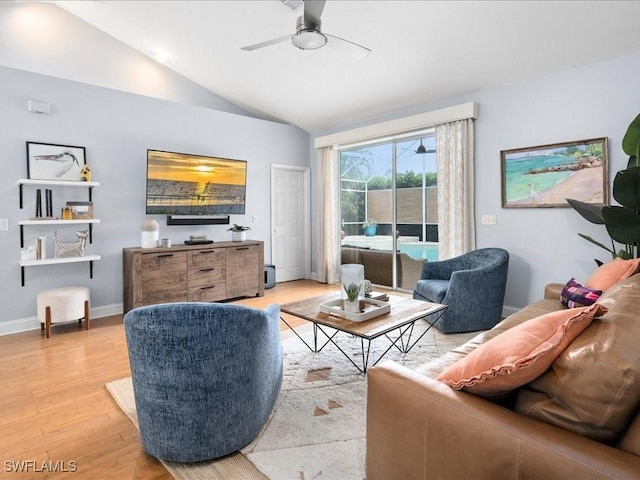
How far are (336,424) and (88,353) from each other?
2405mm

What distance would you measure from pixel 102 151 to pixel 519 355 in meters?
4.83

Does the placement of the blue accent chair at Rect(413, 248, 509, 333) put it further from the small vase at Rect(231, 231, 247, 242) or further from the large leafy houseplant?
the small vase at Rect(231, 231, 247, 242)

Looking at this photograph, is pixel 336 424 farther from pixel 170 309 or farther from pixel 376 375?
pixel 170 309

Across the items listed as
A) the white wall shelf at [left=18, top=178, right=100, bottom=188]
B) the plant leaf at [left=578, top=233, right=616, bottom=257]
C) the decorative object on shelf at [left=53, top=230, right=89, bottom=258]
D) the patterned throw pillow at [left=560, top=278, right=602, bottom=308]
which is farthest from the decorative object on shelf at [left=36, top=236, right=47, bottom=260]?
the plant leaf at [left=578, top=233, right=616, bottom=257]

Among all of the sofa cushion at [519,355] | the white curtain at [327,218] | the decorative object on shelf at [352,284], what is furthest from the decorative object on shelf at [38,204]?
the sofa cushion at [519,355]

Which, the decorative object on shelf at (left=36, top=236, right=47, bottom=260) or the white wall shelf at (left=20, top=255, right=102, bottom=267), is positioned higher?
the decorative object on shelf at (left=36, top=236, right=47, bottom=260)

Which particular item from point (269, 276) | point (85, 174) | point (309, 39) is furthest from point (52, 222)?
point (309, 39)

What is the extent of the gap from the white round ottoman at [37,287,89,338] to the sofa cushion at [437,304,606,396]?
3855 millimetres

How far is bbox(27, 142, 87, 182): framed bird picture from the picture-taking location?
12.9ft

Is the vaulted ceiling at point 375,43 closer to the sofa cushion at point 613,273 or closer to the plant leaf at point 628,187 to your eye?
the plant leaf at point 628,187

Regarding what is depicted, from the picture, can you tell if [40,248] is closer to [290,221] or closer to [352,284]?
[352,284]

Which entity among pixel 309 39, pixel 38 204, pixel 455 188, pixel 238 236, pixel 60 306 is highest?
pixel 309 39

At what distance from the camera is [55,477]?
66.0 inches

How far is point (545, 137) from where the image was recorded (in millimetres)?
3930
